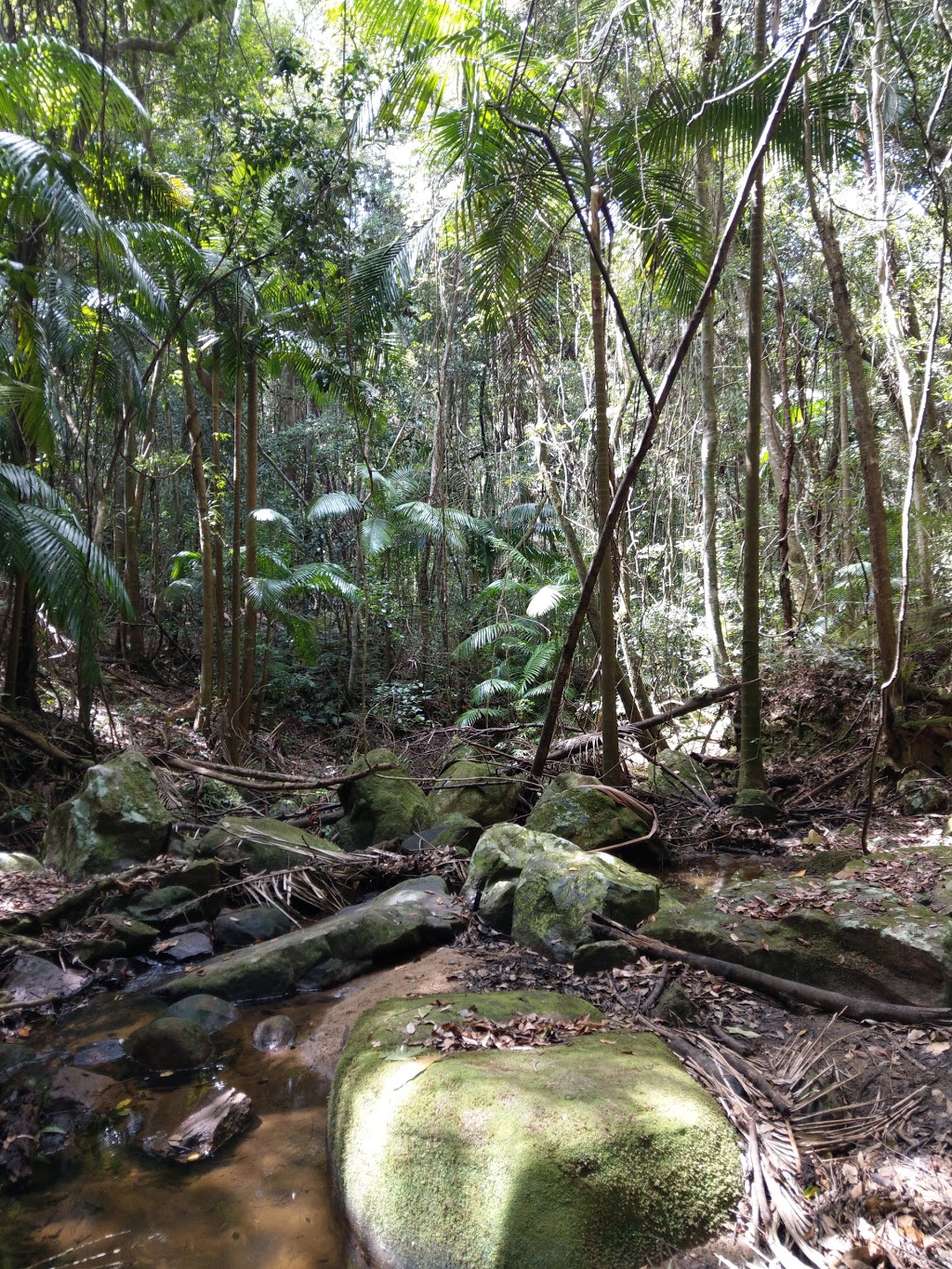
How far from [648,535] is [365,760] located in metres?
9.27

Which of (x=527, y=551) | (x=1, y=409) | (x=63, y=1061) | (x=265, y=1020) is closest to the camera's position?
(x=63, y=1061)

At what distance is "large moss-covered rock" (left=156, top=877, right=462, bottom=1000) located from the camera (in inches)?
190

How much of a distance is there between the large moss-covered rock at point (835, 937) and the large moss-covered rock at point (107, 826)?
14.1 ft

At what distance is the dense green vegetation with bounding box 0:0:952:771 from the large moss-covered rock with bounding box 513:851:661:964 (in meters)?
1.97

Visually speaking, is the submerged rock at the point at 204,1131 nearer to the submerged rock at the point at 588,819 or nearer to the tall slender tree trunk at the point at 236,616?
the submerged rock at the point at 588,819

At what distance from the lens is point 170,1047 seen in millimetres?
4035

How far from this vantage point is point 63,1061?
4043 mm

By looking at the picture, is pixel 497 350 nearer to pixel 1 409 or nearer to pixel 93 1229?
pixel 1 409

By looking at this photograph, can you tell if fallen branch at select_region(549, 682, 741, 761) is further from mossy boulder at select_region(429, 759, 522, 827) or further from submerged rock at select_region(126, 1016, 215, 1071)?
submerged rock at select_region(126, 1016, 215, 1071)

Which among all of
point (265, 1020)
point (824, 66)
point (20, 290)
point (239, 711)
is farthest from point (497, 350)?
point (265, 1020)

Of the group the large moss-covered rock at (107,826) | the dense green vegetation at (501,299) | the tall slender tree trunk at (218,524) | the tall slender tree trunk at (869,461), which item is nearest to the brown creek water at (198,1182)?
the large moss-covered rock at (107,826)

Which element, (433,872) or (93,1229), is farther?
(433,872)

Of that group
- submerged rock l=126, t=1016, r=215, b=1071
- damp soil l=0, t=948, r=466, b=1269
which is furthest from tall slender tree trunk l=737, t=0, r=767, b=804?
submerged rock l=126, t=1016, r=215, b=1071

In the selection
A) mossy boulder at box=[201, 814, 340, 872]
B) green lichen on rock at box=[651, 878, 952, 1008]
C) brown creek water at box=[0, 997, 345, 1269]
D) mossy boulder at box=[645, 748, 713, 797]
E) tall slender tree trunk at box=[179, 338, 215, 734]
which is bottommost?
brown creek water at box=[0, 997, 345, 1269]
